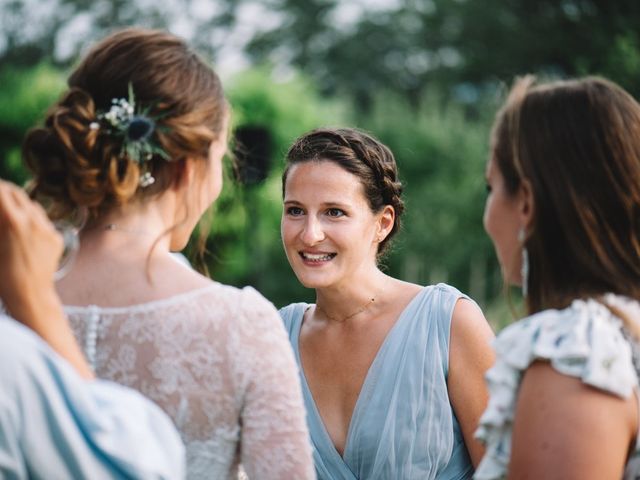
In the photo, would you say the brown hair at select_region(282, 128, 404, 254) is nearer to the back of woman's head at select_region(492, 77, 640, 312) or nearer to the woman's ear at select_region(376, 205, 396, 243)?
the woman's ear at select_region(376, 205, 396, 243)

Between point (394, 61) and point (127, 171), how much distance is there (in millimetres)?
29644

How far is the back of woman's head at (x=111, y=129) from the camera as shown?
1.98 metres

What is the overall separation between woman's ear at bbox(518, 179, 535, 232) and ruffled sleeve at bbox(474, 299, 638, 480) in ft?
0.75

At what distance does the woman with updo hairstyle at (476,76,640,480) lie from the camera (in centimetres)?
174

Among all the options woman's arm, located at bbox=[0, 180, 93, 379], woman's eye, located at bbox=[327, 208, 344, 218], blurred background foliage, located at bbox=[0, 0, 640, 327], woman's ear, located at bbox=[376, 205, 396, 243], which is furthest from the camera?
blurred background foliage, located at bbox=[0, 0, 640, 327]

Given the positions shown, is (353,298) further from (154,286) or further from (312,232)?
(154,286)

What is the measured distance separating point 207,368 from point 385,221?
210cm

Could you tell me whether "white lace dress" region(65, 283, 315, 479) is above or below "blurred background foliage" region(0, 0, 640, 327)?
above

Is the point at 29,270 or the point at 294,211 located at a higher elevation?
the point at 29,270

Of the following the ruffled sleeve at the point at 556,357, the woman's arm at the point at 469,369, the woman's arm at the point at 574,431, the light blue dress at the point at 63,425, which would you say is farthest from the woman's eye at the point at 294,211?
the light blue dress at the point at 63,425

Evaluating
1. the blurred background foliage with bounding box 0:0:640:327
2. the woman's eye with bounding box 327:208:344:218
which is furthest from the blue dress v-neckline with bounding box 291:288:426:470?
the blurred background foliage with bounding box 0:0:640:327

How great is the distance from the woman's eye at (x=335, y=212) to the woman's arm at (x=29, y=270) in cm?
206

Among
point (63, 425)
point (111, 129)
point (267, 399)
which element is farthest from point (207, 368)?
point (111, 129)

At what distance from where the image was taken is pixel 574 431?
1728 mm
